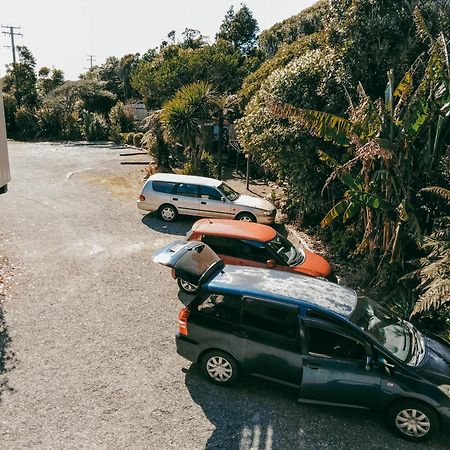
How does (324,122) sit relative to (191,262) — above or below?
above

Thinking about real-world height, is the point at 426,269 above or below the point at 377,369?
above

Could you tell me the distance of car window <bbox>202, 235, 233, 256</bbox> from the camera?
10430mm

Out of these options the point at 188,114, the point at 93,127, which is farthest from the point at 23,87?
the point at 188,114

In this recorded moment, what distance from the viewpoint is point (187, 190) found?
50.0 ft

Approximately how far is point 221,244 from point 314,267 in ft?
7.89

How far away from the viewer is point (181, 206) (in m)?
15.2

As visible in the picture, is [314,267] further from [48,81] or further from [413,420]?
[48,81]

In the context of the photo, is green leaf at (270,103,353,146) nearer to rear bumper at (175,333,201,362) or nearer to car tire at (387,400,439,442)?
rear bumper at (175,333,201,362)

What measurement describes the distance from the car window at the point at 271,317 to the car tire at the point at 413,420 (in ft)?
6.02

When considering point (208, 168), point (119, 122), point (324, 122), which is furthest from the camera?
point (119, 122)

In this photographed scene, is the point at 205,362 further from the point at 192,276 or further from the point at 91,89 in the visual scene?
the point at 91,89

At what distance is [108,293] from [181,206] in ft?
18.6

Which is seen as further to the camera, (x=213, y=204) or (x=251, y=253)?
(x=213, y=204)

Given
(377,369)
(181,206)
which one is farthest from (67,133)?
(377,369)
